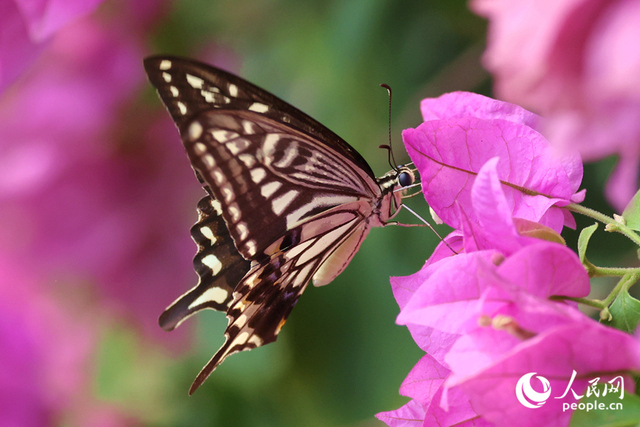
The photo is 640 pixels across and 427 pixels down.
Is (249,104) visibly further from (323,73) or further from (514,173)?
(323,73)

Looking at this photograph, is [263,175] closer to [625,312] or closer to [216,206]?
→ [216,206]

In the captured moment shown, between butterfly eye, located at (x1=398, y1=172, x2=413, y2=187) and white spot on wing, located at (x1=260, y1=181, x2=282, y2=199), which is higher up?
white spot on wing, located at (x1=260, y1=181, x2=282, y2=199)

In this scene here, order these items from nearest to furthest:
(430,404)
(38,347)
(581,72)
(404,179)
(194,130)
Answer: (581,72) → (430,404) → (194,130) → (404,179) → (38,347)

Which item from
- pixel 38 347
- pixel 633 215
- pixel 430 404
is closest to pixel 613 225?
pixel 633 215

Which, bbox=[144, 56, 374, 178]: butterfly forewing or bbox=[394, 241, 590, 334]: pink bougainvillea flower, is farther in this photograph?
bbox=[144, 56, 374, 178]: butterfly forewing

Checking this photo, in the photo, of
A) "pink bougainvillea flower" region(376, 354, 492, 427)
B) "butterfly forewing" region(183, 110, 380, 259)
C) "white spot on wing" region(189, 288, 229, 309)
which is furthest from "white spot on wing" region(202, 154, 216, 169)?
"pink bougainvillea flower" region(376, 354, 492, 427)

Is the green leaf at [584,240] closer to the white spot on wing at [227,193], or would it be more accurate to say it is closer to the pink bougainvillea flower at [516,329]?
the pink bougainvillea flower at [516,329]

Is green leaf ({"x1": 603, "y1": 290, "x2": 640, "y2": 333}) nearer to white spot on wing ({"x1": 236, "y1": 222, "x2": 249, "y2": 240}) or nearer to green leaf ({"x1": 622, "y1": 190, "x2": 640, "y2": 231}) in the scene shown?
green leaf ({"x1": 622, "y1": 190, "x2": 640, "y2": 231})
